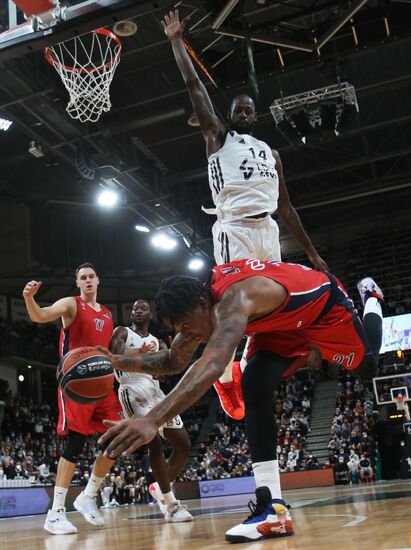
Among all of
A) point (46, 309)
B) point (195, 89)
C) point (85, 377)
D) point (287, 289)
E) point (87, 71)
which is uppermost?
point (87, 71)

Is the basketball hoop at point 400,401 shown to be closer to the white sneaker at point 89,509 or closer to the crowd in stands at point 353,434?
the crowd in stands at point 353,434

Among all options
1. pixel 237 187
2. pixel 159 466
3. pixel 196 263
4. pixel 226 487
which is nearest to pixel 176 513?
pixel 159 466

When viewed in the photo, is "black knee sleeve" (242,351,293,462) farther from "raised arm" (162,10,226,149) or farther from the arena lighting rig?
the arena lighting rig

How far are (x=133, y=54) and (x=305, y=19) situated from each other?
3.46 metres

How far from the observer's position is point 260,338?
3451mm

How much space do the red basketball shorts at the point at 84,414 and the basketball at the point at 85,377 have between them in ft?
4.08

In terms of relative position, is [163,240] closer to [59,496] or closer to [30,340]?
[30,340]

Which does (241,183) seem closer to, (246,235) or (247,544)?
(246,235)

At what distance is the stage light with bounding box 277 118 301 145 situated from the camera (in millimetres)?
12992

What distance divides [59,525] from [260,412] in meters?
2.66

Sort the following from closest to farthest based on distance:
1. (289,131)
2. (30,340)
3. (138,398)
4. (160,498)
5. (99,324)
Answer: (160,498)
(99,324)
(138,398)
(289,131)
(30,340)

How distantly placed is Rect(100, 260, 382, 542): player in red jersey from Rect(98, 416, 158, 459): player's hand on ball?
0.42 ft

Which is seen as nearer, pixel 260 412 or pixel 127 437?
pixel 127 437

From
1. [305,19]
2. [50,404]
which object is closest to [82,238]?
[50,404]
